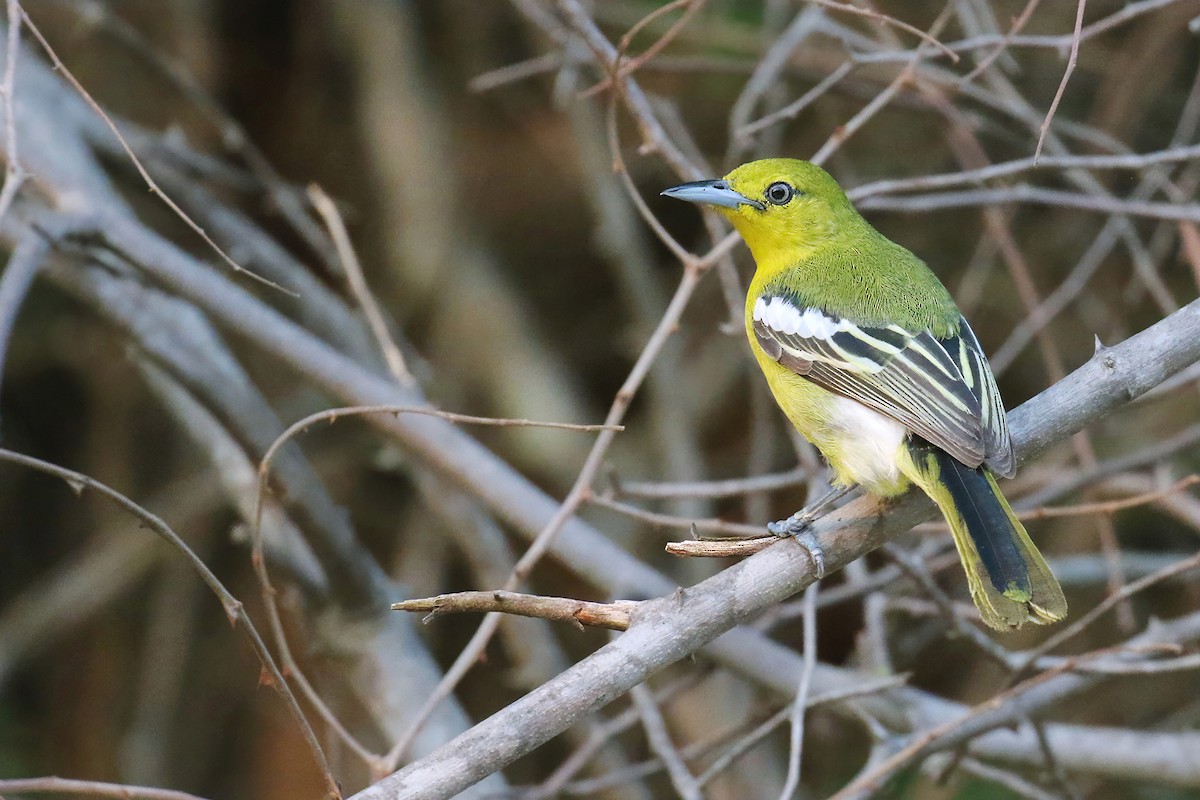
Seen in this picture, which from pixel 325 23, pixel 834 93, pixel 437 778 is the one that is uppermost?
pixel 325 23

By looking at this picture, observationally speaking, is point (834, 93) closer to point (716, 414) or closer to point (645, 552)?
point (716, 414)

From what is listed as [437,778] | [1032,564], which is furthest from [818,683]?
[437,778]

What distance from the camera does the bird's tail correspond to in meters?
2.34

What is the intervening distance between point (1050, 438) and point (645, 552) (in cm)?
263

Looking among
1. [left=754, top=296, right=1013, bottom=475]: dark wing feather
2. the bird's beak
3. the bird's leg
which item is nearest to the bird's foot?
the bird's leg

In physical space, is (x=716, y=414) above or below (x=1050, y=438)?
above

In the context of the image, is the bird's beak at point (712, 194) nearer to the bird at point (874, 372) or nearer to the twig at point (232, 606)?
the bird at point (874, 372)

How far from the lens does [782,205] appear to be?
3.47 meters

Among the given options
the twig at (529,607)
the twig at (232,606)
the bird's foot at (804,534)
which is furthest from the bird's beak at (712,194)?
the twig at (232,606)

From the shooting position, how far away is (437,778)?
5.65ft

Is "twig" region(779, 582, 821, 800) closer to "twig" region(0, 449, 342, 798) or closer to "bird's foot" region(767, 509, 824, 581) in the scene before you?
"bird's foot" region(767, 509, 824, 581)

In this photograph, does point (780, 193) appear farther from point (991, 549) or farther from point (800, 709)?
point (800, 709)

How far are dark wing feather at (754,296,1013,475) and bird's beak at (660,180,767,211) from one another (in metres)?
0.31

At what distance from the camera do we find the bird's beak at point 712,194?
319cm
